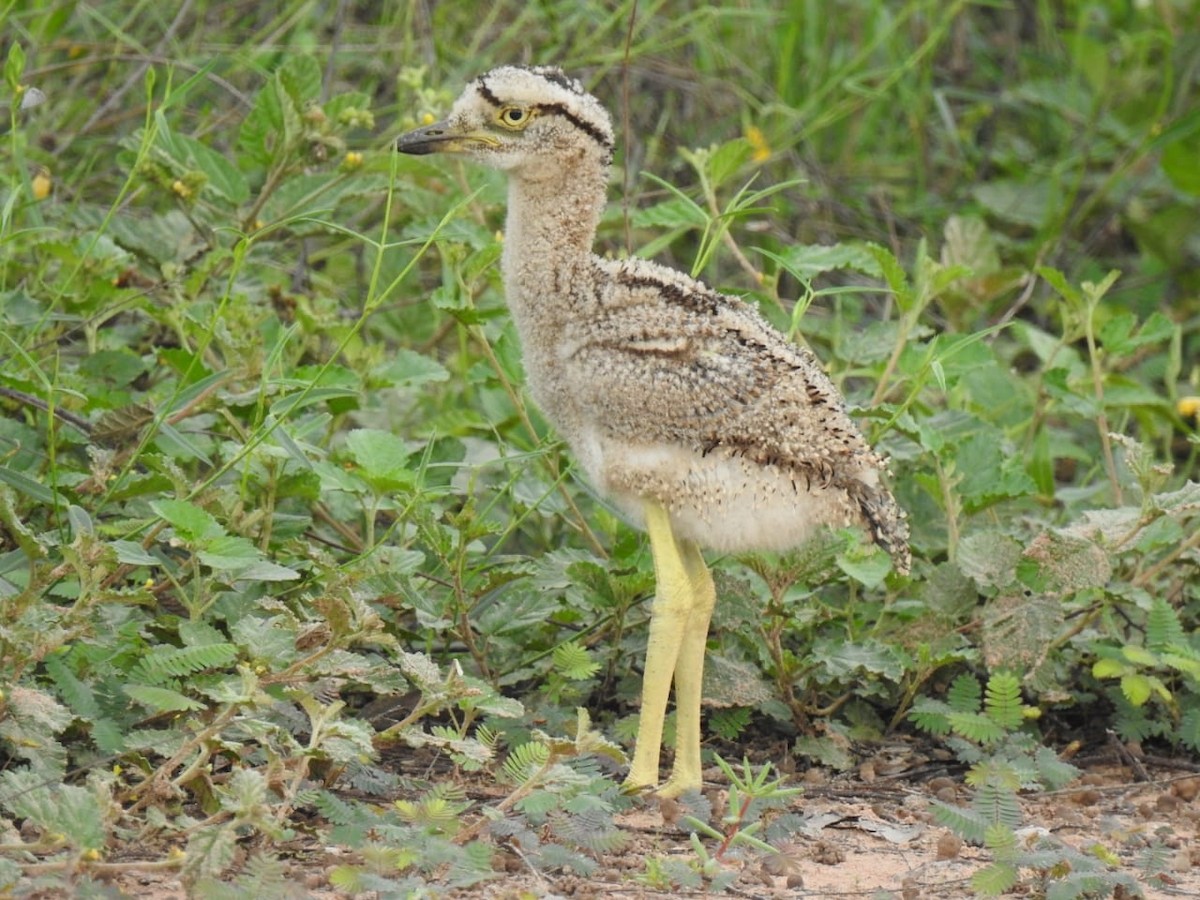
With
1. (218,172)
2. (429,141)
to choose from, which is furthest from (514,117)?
(218,172)

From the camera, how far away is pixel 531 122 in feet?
11.5

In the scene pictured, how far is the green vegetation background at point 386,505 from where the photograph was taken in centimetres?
298

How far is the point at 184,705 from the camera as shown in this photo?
2.91 m

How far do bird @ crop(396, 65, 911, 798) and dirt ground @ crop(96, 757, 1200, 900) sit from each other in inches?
10.5

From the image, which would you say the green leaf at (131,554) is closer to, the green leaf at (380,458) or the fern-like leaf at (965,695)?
the green leaf at (380,458)

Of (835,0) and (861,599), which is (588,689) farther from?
(835,0)

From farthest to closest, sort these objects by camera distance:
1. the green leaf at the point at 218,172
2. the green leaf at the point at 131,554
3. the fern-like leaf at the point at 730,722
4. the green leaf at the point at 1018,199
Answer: the green leaf at the point at 1018,199 < the green leaf at the point at 218,172 < the fern-like leaf at the point at 730,722 < the green leaf at the point at 131,554

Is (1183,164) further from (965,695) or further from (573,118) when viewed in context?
(573,118)

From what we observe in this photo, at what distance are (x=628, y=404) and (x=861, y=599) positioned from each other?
3.49ft

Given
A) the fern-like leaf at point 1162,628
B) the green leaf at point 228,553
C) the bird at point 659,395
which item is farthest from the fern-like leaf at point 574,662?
the fern-like leaf at point 1162,628

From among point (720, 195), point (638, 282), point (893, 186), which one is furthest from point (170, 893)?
point (893, 186)

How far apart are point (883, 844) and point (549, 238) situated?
4.21ft

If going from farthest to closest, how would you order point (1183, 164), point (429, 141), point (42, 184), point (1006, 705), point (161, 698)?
point (1183, 164) → point (42, 184) → point (1006, 705) → point (429, 141) → point (161, 698)

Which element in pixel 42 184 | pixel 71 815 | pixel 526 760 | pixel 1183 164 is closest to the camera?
pixel 71 815
